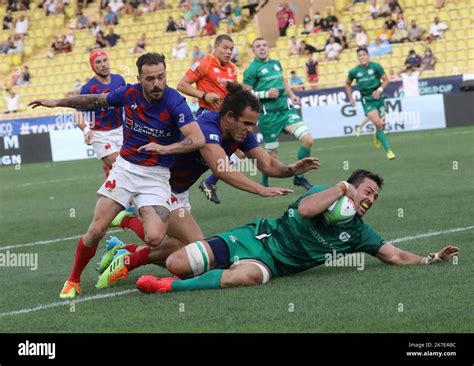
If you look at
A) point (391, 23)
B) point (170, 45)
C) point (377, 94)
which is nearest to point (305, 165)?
point (377, 94)

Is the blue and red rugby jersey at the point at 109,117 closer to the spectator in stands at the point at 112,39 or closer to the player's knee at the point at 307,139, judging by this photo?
the player's knee at the point at 307,139

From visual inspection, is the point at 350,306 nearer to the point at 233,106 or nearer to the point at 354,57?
the point at 233,106

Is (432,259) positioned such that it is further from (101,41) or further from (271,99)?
(101,41)

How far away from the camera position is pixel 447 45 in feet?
109

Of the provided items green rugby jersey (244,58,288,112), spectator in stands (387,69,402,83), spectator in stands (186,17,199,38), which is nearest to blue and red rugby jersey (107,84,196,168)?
green rugby jersey (244,58,288,112)

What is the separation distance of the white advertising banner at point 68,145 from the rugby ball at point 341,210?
2324cm

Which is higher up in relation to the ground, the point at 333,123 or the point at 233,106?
the point at 233,106

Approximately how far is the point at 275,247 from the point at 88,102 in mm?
2147

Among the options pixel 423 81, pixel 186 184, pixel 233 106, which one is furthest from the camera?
pixel 423 81

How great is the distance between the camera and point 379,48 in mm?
33781
